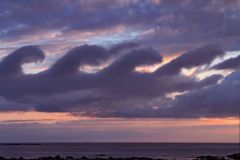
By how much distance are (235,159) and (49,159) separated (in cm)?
3018

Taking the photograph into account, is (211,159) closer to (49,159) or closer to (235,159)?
(235,159)

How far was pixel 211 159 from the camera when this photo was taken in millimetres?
88438

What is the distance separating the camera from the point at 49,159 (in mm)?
83875

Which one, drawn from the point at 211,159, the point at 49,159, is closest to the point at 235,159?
the point at 211,159

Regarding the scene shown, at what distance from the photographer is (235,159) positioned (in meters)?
89.1

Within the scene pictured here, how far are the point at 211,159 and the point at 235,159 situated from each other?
13.4ft

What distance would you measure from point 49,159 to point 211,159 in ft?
85.6
